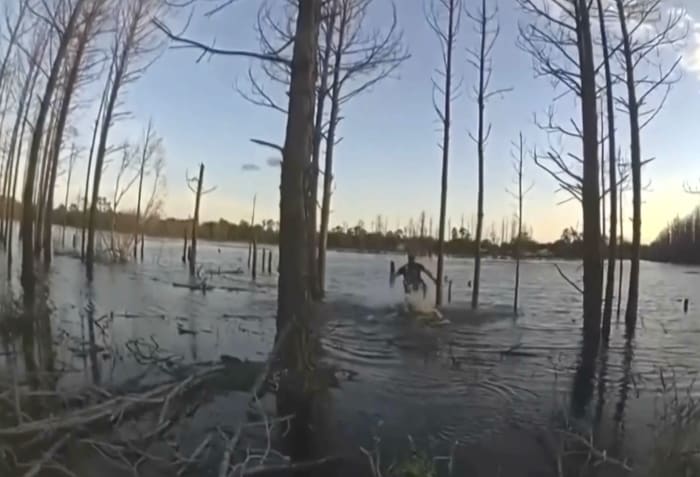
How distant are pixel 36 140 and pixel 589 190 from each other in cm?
978

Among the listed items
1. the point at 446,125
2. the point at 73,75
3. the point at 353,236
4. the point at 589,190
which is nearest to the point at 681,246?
the point at 353,236

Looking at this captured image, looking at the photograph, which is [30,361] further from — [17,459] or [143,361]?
[17,459]

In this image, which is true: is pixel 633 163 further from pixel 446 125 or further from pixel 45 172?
pixel 45 172

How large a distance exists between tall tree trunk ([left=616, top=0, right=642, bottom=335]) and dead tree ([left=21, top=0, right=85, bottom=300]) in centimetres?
990

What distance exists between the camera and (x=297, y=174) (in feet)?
20.4

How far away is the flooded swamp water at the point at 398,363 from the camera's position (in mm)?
5395

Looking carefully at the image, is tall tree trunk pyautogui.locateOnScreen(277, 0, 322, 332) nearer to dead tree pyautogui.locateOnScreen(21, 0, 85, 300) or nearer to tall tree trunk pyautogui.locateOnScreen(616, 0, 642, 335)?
dead tree pyautogui.locateOnScreen(21, 0, 85, 300)

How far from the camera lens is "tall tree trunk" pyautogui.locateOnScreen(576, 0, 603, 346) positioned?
9.94m

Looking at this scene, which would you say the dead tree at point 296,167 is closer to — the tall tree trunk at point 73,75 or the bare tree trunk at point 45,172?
the tall tree trunk at point 73,75

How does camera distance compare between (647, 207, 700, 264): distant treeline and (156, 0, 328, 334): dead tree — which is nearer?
(156, 0, 328, 334): dead tree

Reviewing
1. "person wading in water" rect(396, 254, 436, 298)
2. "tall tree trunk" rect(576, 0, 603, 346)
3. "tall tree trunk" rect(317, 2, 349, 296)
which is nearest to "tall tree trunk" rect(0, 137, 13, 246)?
"tall tree trunk" rect(317, 2, 349, 296)

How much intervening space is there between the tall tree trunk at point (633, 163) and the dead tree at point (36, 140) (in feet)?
32.5

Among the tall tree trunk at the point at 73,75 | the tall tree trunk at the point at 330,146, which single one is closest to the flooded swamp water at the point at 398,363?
the tall tree trunk at the point at 330,146

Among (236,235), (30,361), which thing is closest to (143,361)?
(30,361)
